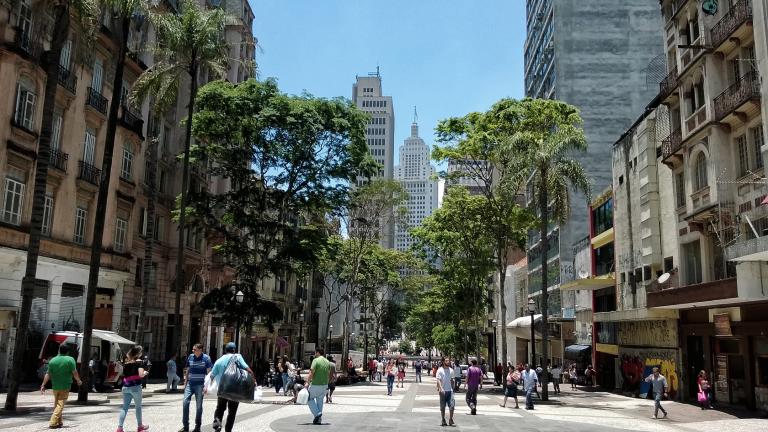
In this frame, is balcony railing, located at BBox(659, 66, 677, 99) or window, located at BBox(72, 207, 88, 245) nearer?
balcony railing, located at BBox(659, 66, 677, 99)

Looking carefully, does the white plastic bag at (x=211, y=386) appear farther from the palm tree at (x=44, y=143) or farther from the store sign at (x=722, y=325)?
the store sign at (x=722, y=325)

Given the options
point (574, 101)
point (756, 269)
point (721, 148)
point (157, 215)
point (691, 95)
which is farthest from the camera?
point (574, 101)

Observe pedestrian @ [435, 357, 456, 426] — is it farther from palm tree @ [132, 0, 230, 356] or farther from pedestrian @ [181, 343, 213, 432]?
palm tree @ [132, 0, 230, 356]

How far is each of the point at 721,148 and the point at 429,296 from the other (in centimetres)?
4418

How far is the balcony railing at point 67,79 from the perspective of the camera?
92.7ft

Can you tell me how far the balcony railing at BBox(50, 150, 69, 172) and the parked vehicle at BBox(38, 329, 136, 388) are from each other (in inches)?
292

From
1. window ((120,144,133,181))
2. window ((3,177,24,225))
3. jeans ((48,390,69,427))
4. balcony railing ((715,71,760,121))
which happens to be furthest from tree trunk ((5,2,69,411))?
balcony railing ((715,71,760,121))

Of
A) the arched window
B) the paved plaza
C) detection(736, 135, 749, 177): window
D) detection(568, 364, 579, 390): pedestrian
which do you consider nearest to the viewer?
the paved plaza

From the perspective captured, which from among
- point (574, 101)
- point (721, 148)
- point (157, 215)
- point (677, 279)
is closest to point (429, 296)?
point (574, 101)

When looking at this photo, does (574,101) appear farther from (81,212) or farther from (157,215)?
(81,212)

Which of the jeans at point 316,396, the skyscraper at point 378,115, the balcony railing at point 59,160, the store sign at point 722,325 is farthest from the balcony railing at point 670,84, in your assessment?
the skyscraper at point 378,115

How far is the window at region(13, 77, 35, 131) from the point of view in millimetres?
25219

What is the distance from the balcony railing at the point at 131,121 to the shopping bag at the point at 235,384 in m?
26.0

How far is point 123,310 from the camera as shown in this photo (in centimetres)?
3516
